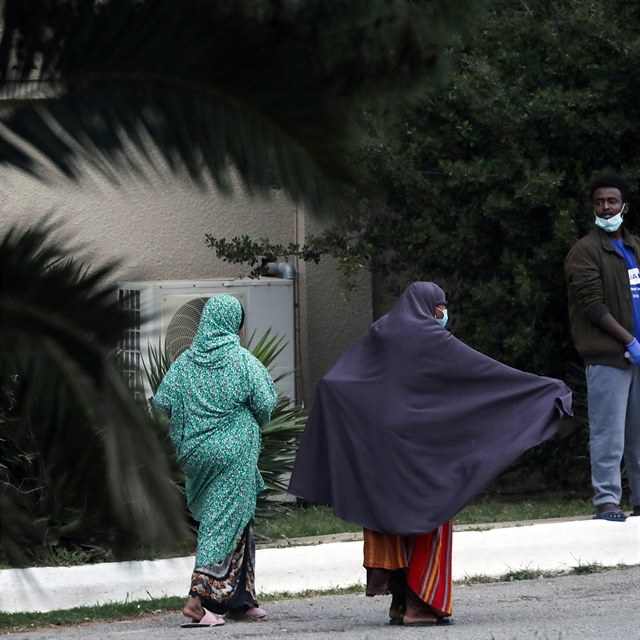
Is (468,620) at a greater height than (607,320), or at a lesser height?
lesser

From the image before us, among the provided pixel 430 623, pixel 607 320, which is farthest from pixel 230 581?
pixel 607 320

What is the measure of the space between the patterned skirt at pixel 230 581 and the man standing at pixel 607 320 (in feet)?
8.76

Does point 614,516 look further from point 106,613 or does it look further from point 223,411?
point 106,613

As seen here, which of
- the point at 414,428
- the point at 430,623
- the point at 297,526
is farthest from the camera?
the point at 297,526

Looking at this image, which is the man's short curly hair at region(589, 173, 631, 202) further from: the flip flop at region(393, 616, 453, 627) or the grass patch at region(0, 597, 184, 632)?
the grass patch at region(0, 597, 184, 632)

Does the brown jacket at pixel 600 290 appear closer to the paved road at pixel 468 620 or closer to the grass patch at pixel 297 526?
the paved road at pixel 468 620

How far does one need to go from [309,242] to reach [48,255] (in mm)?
8920

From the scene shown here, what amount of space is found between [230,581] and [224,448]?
0.71m

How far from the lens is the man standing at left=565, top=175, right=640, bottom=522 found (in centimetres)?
938

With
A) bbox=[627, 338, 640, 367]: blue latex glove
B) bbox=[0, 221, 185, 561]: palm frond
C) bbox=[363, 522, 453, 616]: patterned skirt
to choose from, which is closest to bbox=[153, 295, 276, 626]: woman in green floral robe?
bbox=[363, 522, 453, 616]: patterned skirt

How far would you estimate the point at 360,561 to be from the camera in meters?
8.75

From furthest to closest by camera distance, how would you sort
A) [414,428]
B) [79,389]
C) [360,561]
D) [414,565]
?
[360,561] → [414,428] → [414,565] → [79,389]

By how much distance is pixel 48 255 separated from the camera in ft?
6.73

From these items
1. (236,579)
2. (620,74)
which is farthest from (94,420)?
(620,74)
